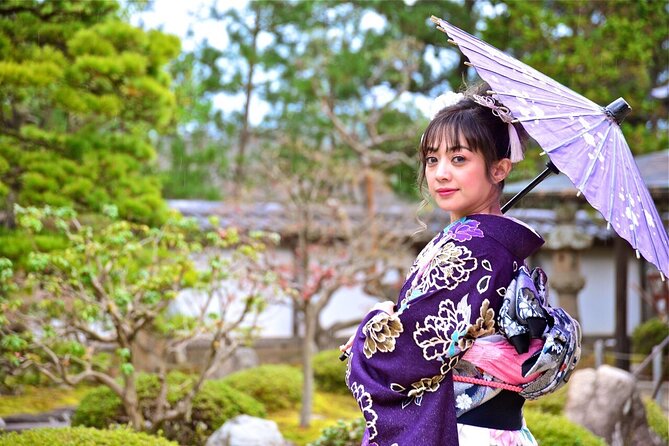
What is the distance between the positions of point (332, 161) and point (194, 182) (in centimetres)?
256

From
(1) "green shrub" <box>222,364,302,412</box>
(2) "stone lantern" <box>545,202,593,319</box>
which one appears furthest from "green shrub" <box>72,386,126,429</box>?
(2) "stone lantern" <box>545,202,593,319</box>

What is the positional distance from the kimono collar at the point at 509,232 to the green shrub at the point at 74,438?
2890 mm

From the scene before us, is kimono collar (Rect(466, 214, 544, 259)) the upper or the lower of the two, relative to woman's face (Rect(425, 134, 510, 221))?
lower

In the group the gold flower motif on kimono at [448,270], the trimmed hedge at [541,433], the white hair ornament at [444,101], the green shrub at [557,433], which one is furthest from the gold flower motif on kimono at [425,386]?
the green shrub at [557,433]

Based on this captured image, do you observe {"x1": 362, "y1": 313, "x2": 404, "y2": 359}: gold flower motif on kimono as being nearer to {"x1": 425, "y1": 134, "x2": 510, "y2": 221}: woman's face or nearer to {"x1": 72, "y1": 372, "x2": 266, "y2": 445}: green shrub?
{"x1": 425, "y1": 134, "x2": 510, "y2": 221}: woman's face

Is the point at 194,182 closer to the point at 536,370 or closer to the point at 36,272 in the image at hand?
the point at 36,272

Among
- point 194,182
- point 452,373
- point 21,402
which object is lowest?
point 21,402

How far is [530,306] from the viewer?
8.50ft

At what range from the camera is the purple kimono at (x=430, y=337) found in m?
2.55

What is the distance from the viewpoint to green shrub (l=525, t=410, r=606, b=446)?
5.92 metres

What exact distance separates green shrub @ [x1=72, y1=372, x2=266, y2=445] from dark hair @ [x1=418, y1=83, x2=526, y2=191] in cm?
480

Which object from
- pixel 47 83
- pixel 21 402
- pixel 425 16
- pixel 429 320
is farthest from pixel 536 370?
pixel 425 16

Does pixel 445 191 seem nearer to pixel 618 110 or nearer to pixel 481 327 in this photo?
pixel 481 327

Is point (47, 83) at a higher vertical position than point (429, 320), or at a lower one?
higher
